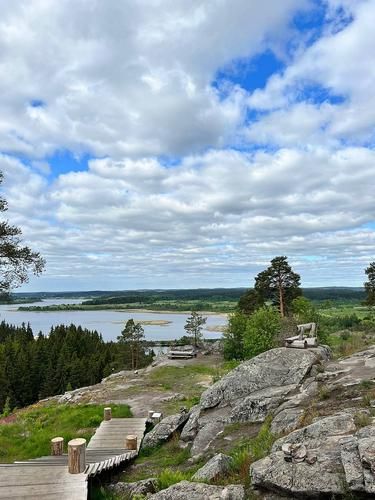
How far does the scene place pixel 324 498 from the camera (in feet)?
20.1

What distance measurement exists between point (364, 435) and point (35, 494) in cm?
701

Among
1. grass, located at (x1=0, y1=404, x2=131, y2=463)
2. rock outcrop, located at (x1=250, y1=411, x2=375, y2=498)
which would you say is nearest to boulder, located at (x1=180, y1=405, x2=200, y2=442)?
grass, located at (x1=0, y1=404, x2=131, y2=463)

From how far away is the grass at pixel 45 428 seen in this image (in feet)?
48.6

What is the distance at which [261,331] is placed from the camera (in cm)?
3138

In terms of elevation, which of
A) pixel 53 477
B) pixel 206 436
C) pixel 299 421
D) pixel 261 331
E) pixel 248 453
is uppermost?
pixel 299 421

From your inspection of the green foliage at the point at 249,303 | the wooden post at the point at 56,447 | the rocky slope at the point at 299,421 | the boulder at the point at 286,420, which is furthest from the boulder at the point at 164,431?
the green foliage at the point at 249,303

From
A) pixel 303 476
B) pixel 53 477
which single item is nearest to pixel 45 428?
pixel 53 477

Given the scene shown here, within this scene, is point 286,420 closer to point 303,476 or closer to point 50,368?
point 303,476

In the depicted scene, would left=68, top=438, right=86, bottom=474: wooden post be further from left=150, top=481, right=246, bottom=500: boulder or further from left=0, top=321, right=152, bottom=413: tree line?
left=0, top=321, right=152, bottom=413: tree line

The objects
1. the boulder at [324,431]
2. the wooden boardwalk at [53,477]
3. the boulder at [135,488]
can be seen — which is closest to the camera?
the boulder at [324,431]

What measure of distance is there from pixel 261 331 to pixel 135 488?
23.5 metres

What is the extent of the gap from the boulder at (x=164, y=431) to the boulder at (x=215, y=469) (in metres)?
5.62

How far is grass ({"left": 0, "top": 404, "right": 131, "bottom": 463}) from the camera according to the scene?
14812mm

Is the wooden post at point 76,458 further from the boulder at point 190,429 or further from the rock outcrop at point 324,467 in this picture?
the rock outcrop at point 324,467
